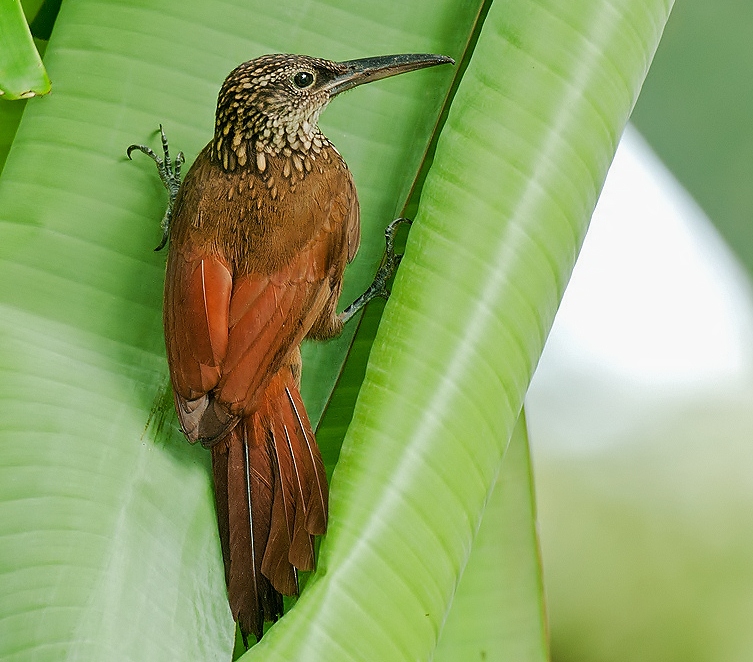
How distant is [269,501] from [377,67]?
44 centimetres

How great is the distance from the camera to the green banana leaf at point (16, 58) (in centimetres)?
69

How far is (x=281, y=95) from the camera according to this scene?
968 millimetres

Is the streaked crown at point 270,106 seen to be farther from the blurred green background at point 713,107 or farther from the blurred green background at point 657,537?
the blurred green background at point 657,537

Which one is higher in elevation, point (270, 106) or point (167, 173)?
point (270, 106)

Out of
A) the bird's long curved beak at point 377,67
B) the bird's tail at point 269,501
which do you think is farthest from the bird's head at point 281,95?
the bird's tail at point 269,501

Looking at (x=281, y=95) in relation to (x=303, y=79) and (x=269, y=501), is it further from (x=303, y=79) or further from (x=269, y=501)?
(x=269, y=501)

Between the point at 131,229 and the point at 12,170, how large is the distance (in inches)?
5.0

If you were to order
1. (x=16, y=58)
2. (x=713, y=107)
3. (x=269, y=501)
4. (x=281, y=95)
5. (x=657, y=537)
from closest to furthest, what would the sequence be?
(x=16, y=58) < (x=269, y=501) < (x=281, y=95) < (x=713, y=107) < (x=657, y=537)

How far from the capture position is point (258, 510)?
86 centimetres

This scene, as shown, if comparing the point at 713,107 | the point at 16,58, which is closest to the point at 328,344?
the point at 16,58

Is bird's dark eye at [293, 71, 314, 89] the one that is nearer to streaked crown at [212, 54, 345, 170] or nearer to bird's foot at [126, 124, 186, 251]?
streaked crown at [212, 54, 345, 170]

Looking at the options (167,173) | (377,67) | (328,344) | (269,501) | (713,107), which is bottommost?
(269,501)

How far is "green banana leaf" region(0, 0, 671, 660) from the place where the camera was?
0.74 meters

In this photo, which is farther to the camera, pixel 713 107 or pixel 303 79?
pixel 713 107
